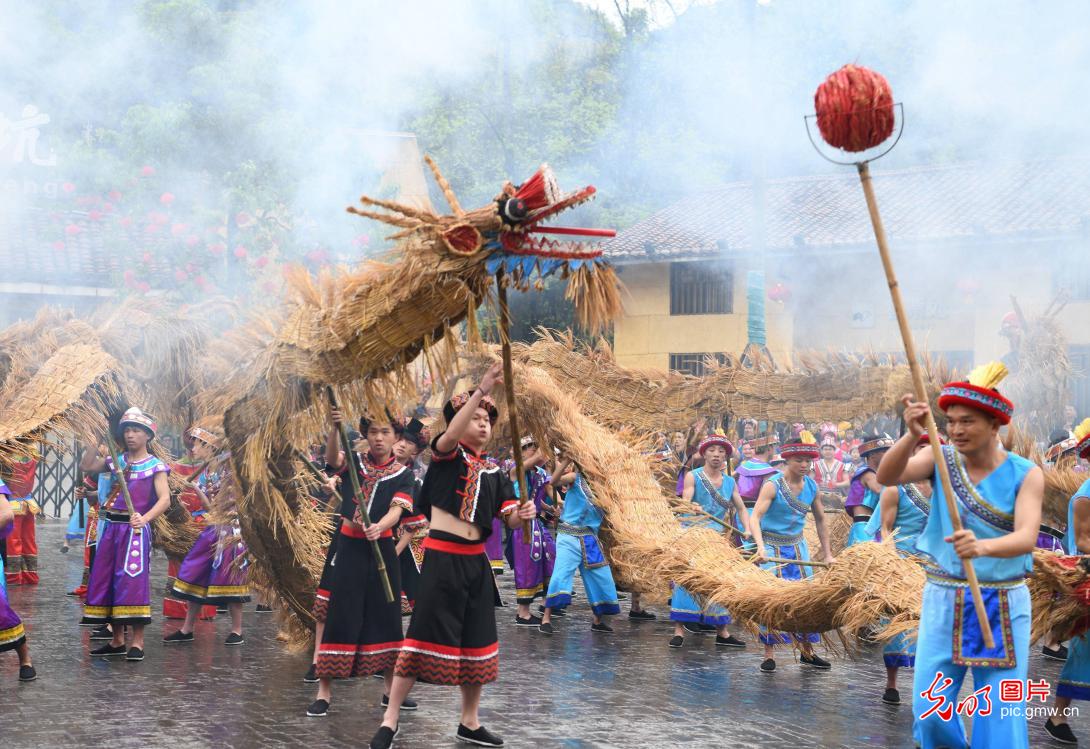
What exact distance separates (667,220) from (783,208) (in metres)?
2.42

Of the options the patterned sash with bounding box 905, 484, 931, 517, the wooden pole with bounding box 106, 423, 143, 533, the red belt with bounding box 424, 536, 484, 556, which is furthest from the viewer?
the wooden pole with bounding box 106, 423, 143, 533

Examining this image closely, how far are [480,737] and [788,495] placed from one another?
386cm

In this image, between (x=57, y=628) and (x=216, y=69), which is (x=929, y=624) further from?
(x=216, y=69)

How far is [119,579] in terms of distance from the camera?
27.3 feet

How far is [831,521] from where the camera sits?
1227 cm

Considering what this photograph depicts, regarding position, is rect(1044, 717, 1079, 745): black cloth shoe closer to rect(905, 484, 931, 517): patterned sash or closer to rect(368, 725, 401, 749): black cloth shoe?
rect(905, 484, 931, 517): patterned sash

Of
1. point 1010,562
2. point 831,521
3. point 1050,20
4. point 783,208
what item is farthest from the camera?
point 783,208

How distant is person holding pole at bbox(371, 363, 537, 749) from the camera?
602 cm

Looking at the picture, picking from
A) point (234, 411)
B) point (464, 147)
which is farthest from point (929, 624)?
point (464, 147)

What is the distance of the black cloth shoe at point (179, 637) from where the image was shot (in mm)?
9109

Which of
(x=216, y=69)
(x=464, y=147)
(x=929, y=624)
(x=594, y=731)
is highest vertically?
(x=464, y=147)

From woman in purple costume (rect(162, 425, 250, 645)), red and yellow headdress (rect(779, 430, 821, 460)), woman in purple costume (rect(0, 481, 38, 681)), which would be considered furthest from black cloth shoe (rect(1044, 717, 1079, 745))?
woman in purple costume (rect(0, 481, 38, 681))

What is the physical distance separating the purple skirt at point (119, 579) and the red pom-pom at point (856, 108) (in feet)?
18.6

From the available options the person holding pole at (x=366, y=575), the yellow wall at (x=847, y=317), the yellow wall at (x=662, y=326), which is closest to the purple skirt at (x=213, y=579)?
the person holding pole at (x=366, y=575)
